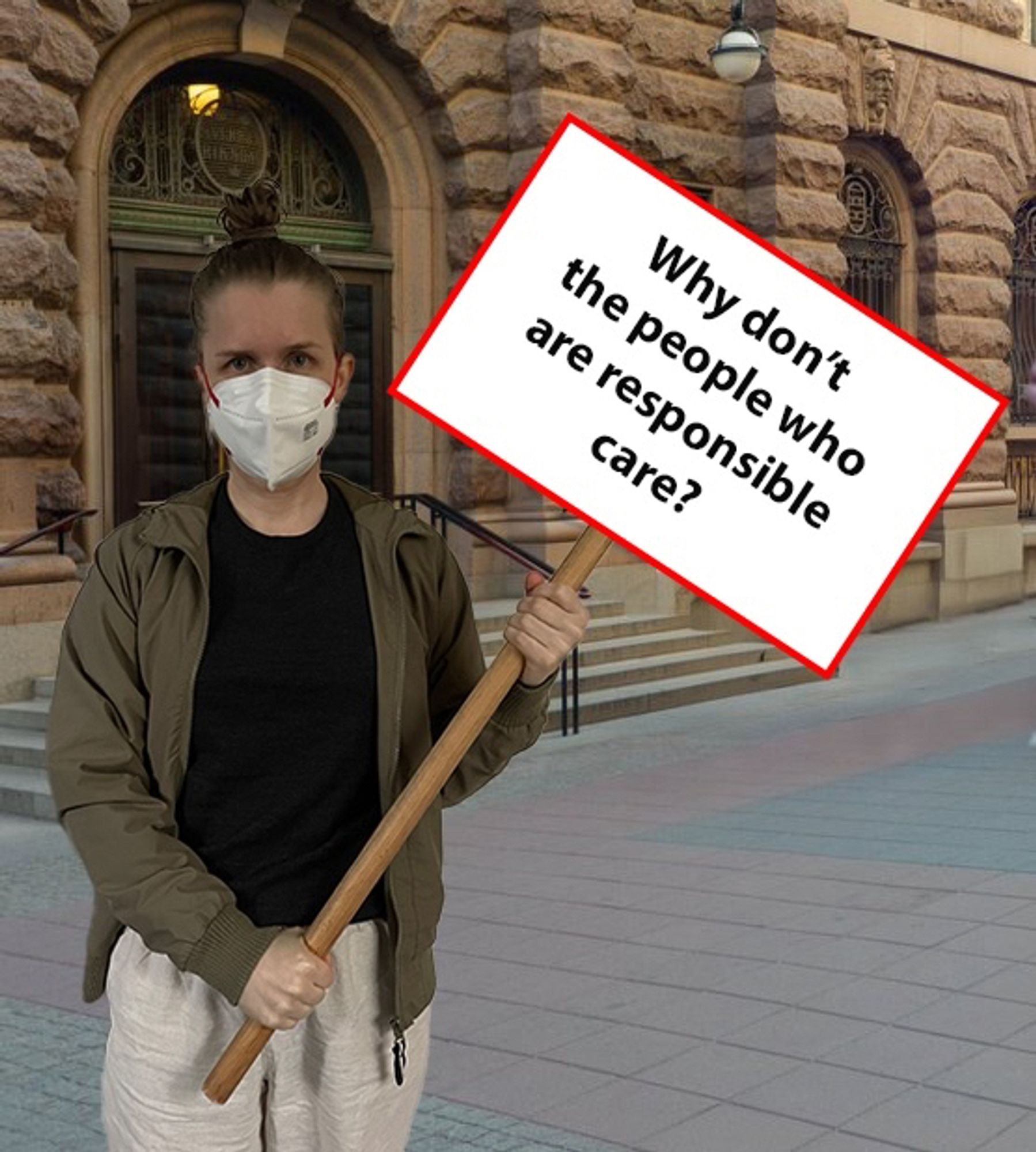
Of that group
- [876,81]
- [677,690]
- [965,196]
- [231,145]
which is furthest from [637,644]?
[965,196]

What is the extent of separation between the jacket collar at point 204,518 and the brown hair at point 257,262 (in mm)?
208

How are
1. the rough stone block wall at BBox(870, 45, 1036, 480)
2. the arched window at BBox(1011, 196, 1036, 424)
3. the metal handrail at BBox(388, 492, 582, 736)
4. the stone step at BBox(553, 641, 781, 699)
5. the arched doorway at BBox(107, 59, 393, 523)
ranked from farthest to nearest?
the arched window at BBox(1011, 196, 1036, 424) < the rough stone block wall at BBox(870, 45, 1036, 480) < the arched doorway at BBox(107, 59, 393, 523) < the stone step at BBox(553, 641, 781, 699) < the metal handrail at BBox(388, 492, 582, 736)

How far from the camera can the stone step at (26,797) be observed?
9.79 metres

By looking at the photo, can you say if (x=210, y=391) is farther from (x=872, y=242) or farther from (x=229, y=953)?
(x=872, y=242)

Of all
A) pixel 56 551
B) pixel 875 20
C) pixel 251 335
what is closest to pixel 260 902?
pixel 251 335

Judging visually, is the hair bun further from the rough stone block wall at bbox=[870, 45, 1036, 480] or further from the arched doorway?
the rough stone block wall at bbox=[870, 45, 1036, 480]

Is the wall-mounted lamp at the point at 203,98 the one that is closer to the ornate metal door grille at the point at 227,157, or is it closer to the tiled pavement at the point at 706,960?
the ornate metal door grille at the point at 227,157

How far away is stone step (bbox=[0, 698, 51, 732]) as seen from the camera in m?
11.0

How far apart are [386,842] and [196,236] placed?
1209 cm

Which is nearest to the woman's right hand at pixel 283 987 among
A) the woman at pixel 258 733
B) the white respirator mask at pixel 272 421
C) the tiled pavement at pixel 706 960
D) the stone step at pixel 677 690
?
the woman at pixel 258 733

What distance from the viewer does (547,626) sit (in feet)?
8.95

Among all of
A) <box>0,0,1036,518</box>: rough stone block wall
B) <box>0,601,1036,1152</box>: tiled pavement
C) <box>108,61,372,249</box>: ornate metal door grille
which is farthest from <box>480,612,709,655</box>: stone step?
<box>108,61,372,249</box>: ornate metal door grille

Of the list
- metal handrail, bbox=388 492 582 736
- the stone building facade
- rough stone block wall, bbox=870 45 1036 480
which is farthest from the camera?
rough stone block wall, bbox=870 45 1036 480

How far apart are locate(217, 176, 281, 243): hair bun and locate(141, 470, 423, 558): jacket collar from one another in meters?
0.36
